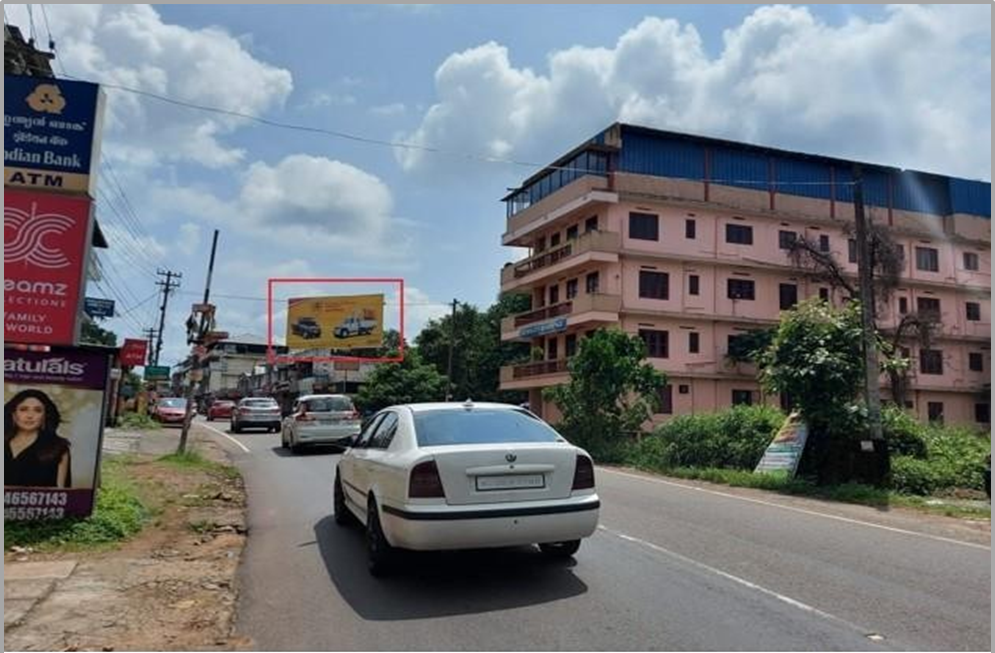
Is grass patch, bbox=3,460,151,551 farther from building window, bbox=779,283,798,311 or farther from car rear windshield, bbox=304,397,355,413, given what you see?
building window, bbox=779,283,798,311

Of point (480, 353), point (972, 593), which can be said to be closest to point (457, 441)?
point (972, 593)

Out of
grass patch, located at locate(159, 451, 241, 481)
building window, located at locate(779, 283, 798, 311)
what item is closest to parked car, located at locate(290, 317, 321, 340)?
building window, located at locate(779, 283, 798, 311)

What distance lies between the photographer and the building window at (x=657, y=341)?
3650 cm

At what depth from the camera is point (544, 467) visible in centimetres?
680

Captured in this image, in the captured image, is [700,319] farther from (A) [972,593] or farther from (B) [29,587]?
(B) [29,587]

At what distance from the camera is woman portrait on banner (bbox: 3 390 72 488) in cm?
873

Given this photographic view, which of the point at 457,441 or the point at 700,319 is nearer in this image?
the point at 457,441

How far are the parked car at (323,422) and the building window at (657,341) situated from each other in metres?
18.2

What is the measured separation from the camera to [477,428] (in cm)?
735

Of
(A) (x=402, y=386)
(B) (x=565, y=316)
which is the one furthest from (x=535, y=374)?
(A) (x=402, y=386)

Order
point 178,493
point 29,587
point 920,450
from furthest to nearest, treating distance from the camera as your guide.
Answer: point 920,450
point 178,493
point 29,587

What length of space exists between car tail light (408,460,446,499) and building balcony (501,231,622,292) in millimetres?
30133

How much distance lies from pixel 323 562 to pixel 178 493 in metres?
6.30

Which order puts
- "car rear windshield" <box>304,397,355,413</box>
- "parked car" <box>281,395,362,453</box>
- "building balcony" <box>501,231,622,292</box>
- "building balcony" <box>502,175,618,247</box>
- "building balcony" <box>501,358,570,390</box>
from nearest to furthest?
"parked car" <box>281,395,362,453</box> < "car rear windshield" <box>304,397,355,413</box> < "building balcony" <box>501,231,622,292</box> < "building balcony" <box>502,175,618,247</box> < "building balcony" <box>501,358,570,390</box>
